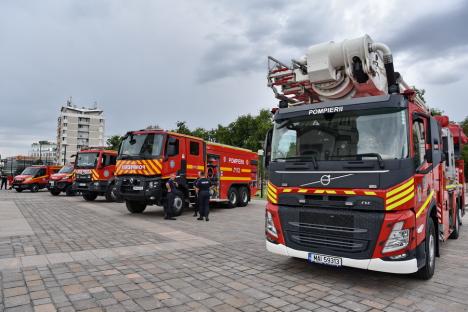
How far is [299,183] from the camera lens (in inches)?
209

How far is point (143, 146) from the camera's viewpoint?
40.8 feet

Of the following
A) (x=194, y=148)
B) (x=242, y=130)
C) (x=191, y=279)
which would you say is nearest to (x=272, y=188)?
(x=191, y=279)

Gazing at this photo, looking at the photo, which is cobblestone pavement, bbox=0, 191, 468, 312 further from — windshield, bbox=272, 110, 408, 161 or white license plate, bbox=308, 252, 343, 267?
windshield, bbox=272, 110, 408, 161

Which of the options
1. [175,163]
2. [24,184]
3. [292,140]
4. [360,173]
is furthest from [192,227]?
[24,184]

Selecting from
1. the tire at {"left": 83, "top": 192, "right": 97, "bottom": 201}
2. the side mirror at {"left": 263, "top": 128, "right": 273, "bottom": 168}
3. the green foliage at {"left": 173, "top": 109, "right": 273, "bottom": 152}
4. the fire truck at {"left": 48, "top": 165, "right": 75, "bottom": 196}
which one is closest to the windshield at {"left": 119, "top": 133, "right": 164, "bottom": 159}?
the side mirror at {"left": 263, "top": 128, "right": 273, "bottom": 168}

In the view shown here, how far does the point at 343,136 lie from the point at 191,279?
119 inches

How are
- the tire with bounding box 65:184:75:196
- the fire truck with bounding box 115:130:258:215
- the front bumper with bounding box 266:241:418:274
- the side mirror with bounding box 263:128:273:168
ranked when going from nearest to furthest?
the front bumper with bounding box 266:241:418:274 → the side mirror with bounding box 263:128:273:168 → the fire truck with bounding box 115:130:258:215 → the tire with bounding box 65:184:75:196

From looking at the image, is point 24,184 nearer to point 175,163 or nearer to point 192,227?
point 175,163

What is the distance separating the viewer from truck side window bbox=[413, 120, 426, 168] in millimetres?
4852

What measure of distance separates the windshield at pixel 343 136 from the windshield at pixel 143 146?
7245 mm

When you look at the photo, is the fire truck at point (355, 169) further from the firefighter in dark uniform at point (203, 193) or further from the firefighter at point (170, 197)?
the firefighter at point (170, 197)

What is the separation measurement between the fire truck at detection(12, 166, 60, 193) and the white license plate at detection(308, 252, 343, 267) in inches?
1103

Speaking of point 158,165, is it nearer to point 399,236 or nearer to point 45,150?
point 399,236

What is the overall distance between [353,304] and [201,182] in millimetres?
7850
